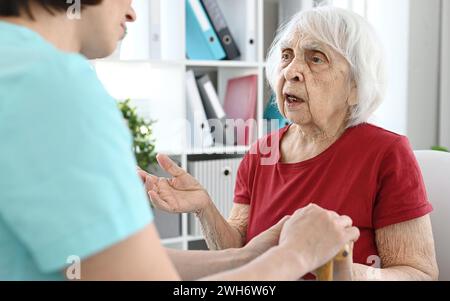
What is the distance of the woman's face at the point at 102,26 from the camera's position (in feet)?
2.19

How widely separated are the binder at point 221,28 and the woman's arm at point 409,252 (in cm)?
154

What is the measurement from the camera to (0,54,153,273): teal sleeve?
1.49ft

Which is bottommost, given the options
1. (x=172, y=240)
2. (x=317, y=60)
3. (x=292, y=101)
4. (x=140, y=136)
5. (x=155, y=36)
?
(x=172, y=240)

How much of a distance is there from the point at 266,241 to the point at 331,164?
1.64 ft

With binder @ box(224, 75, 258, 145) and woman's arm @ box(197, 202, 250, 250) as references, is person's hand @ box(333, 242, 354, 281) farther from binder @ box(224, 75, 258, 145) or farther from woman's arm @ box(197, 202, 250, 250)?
binder @ box(224, 75, 258, 145)

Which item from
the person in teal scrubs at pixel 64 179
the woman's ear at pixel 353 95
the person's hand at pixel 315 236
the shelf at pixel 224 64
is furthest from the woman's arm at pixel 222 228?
the shelf at pixel 224 64

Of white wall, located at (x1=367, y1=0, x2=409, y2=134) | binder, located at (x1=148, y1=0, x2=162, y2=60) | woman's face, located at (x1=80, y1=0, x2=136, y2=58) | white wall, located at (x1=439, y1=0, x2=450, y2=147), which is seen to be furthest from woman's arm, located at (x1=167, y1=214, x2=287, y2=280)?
white wall, located at (x1=439, y1=0, x2=450, y2=147)

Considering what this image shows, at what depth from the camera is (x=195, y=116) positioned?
2.36 meters

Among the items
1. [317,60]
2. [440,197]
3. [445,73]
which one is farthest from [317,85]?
[445,73]

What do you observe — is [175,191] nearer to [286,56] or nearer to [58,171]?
[286,56]

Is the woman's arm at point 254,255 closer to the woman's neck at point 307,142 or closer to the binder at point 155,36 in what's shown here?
the woman's neck at point 307,142

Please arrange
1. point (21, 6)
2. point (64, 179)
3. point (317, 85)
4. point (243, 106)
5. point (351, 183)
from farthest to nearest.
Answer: point (243, 106), point (317, 85), point (351, 183), point (21, 6), point (64, 179)

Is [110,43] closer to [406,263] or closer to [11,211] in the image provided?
[11,211]
